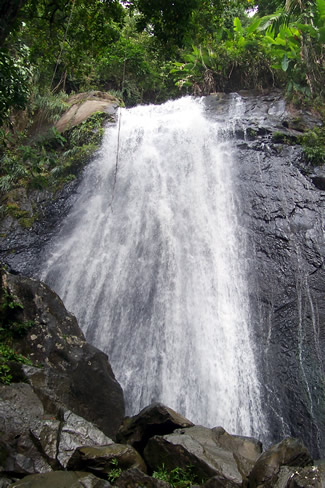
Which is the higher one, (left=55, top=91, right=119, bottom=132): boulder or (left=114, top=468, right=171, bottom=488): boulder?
(left=55, top=91, right=119, bottom=132): boulder

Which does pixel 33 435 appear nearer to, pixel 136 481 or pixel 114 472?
pixel 114 472

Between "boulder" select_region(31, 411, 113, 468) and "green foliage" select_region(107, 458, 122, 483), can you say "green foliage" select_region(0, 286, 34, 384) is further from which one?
"green foliage" select_region(107, 458, 122, 483)

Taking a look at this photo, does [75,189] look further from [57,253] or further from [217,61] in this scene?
[217,61]

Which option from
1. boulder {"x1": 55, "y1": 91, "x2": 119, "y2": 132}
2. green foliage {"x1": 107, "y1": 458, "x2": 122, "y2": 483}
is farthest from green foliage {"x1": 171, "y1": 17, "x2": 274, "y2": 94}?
green foliage {"x1": 107, "y1": 458, "x2": 122, "y2": 483}

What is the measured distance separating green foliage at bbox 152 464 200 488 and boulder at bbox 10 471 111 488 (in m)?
0.91

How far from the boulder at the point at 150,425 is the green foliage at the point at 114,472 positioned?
1.18 metres

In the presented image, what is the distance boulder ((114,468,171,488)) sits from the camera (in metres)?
3.43

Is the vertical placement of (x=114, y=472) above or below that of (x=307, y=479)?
below

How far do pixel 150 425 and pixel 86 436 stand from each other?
41.1 inches

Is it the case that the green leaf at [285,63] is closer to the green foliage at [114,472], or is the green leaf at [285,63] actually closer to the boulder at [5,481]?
the green foliage at [114,472]

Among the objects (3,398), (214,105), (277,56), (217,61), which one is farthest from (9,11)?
(217,61)

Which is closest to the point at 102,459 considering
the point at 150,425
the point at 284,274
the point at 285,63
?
the point at 150,425

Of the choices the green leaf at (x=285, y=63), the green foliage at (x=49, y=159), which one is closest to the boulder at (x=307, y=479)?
the green foliage at (x=49, y=159)

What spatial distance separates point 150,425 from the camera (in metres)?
5.02
